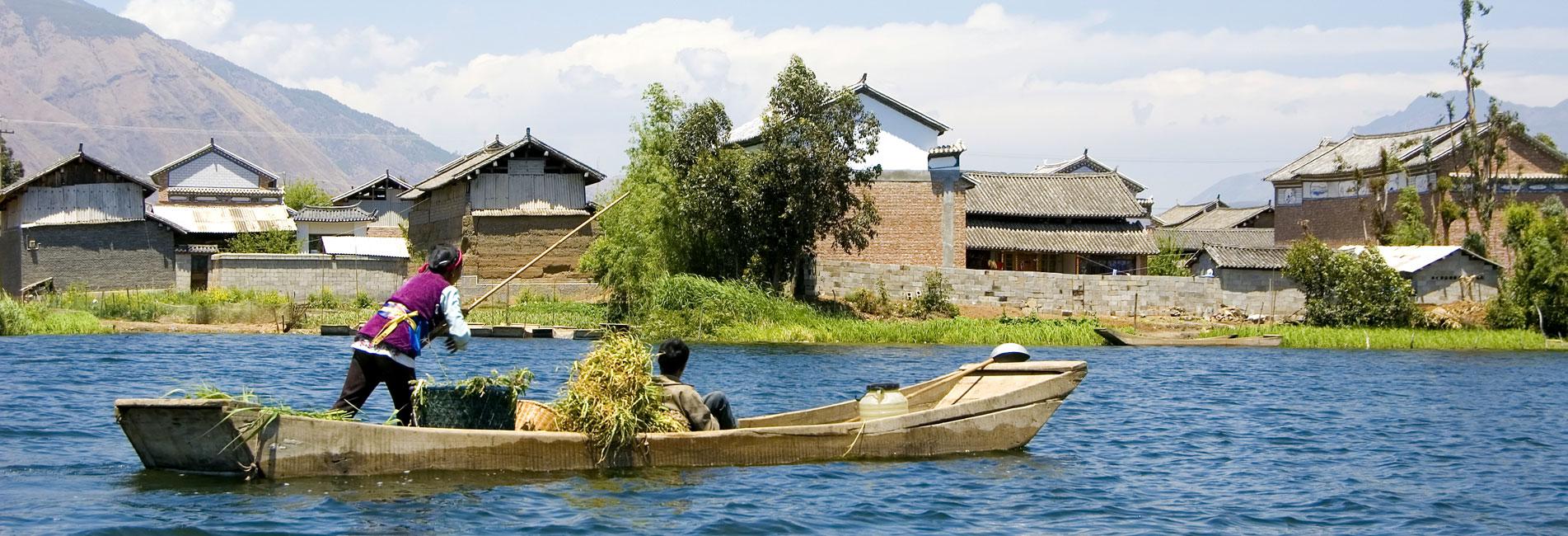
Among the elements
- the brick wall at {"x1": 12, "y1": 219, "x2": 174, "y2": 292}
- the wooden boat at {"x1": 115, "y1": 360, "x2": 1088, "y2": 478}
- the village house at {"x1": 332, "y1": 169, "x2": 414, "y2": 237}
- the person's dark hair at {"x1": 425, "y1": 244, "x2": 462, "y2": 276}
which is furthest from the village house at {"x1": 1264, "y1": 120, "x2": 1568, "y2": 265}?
the person's dark hair at {"x1": 425, "y1": 244, "x2": 462, "y2": 276}

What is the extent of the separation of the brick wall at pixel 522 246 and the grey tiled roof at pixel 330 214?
18606 millimetres

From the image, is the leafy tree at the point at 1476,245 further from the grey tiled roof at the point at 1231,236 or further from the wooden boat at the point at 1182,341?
the grey tiled roof at the point at 1231,236

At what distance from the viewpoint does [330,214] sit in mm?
60312

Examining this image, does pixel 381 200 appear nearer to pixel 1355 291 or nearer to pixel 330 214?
pixel 330 214

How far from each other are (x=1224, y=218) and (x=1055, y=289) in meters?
33.0

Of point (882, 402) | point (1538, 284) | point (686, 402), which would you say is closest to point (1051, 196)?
point (1538, 284)

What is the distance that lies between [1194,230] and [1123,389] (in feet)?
148

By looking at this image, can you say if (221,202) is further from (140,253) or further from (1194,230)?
(1194,230)

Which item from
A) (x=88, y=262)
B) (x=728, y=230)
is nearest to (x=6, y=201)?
(x=88, y=262)

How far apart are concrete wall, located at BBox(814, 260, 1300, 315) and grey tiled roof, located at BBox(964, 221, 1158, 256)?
636 centimetres

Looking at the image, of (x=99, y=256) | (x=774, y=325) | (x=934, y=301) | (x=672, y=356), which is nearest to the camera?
(x=672, y=356)

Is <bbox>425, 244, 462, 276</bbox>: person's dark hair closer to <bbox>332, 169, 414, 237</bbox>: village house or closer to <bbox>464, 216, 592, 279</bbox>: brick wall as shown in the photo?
<bbox>464, 216, 592, 279</bbox>: brick wall

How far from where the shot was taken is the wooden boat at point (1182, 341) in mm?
35219

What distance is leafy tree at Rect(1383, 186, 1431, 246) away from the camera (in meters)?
47.1
